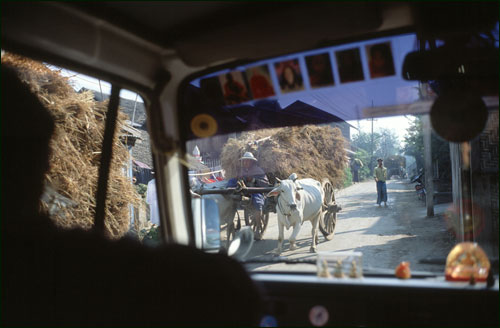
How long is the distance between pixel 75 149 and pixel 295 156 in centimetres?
378

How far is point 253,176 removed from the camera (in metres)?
7.80

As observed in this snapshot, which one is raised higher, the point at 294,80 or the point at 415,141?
the point at 294,80

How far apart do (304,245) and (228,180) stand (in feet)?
5.79

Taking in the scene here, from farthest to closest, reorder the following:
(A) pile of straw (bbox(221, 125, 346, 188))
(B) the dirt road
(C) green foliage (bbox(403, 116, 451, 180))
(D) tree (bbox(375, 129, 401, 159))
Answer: (A) pile of straw (bbox(221, 125, 346, 188)) → (B) the dirt road → (D) tree (bbox(375, 129, 401, 159)) → (C) green foliage (bbox(403, 116, 451, 180))

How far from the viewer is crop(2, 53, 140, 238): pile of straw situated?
441 cm

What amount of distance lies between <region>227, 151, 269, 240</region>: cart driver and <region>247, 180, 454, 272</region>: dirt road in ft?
1.65

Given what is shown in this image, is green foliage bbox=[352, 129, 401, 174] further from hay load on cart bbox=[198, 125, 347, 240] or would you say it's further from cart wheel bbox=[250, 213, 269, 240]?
cart wheel bbox=[250, 213, 269, 240]

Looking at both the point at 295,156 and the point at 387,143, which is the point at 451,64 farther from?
the point at 295,156

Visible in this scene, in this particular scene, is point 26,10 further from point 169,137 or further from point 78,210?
point 78,210

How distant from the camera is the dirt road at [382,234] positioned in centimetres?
228

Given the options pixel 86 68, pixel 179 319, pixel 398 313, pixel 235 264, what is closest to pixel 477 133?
pixel 398 313

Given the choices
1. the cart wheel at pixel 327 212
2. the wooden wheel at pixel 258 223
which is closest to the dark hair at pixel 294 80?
the wooden wheel at pixel 258 223

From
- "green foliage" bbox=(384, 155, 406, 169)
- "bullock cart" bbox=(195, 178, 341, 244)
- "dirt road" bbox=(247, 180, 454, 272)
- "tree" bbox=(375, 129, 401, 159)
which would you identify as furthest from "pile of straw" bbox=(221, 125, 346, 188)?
"tree" bbox=(375, 129, 401, 159)

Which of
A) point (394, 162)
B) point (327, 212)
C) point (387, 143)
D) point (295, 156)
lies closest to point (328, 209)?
point (327, 212)
